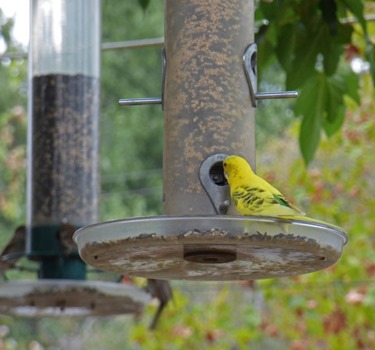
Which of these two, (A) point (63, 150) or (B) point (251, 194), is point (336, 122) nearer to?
(A) point (63, 150)

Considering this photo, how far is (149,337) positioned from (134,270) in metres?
6.69

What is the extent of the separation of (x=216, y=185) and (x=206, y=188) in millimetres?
27

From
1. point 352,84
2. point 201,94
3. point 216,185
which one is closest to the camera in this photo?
point 216,185

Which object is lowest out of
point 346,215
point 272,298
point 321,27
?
point 272,298

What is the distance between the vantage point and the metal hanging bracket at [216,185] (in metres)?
2.90

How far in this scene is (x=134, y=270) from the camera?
2.76 m

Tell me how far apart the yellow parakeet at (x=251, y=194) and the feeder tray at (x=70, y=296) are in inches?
60.1

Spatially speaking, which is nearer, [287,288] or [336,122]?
[336,122]

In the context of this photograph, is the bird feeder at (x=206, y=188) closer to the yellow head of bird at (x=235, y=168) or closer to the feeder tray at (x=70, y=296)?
the yellow head of bird at (x=235, y=168)

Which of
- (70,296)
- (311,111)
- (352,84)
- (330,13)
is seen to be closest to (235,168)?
(330,13)

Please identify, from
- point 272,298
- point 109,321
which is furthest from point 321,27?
point 109,321

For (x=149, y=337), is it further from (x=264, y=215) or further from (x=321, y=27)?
(x=264, y=215)

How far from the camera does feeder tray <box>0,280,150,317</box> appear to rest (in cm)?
427

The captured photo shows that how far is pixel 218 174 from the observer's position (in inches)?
116
